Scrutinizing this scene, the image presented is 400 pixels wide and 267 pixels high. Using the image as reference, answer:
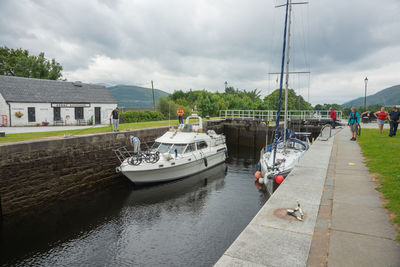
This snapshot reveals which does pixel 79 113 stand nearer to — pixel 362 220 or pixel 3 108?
pixel 3 108

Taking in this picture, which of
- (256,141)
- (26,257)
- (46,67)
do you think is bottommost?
(26,257)

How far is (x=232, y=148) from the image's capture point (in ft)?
92.2

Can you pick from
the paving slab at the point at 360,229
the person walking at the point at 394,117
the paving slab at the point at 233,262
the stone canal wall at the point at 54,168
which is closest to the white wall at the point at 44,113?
the stone canal wall at the point at 54,168

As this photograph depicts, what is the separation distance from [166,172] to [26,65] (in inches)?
1687

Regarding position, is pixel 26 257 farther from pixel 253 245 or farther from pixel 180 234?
pixel 253 245

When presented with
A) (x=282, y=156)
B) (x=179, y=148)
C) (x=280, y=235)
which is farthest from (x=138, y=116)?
(x=280, y=235)

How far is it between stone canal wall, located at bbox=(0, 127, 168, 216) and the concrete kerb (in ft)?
34.5

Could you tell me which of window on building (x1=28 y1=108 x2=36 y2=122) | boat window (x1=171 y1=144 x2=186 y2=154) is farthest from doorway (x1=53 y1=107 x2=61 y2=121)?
boat window (x1=171 y1=144 x2=186 y2=154)

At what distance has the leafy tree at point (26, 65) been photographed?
142 feet

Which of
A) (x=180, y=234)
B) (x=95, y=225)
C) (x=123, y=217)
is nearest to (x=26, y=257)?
(x=95, y=225)

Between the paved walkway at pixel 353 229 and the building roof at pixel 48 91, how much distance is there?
28228 millimetres

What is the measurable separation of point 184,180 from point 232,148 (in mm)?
13724

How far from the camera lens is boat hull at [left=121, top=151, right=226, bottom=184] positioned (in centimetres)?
1309

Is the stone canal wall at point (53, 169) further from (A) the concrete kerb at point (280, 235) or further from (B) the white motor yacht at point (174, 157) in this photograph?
(A) the concrete kerb at point (280, 235)
